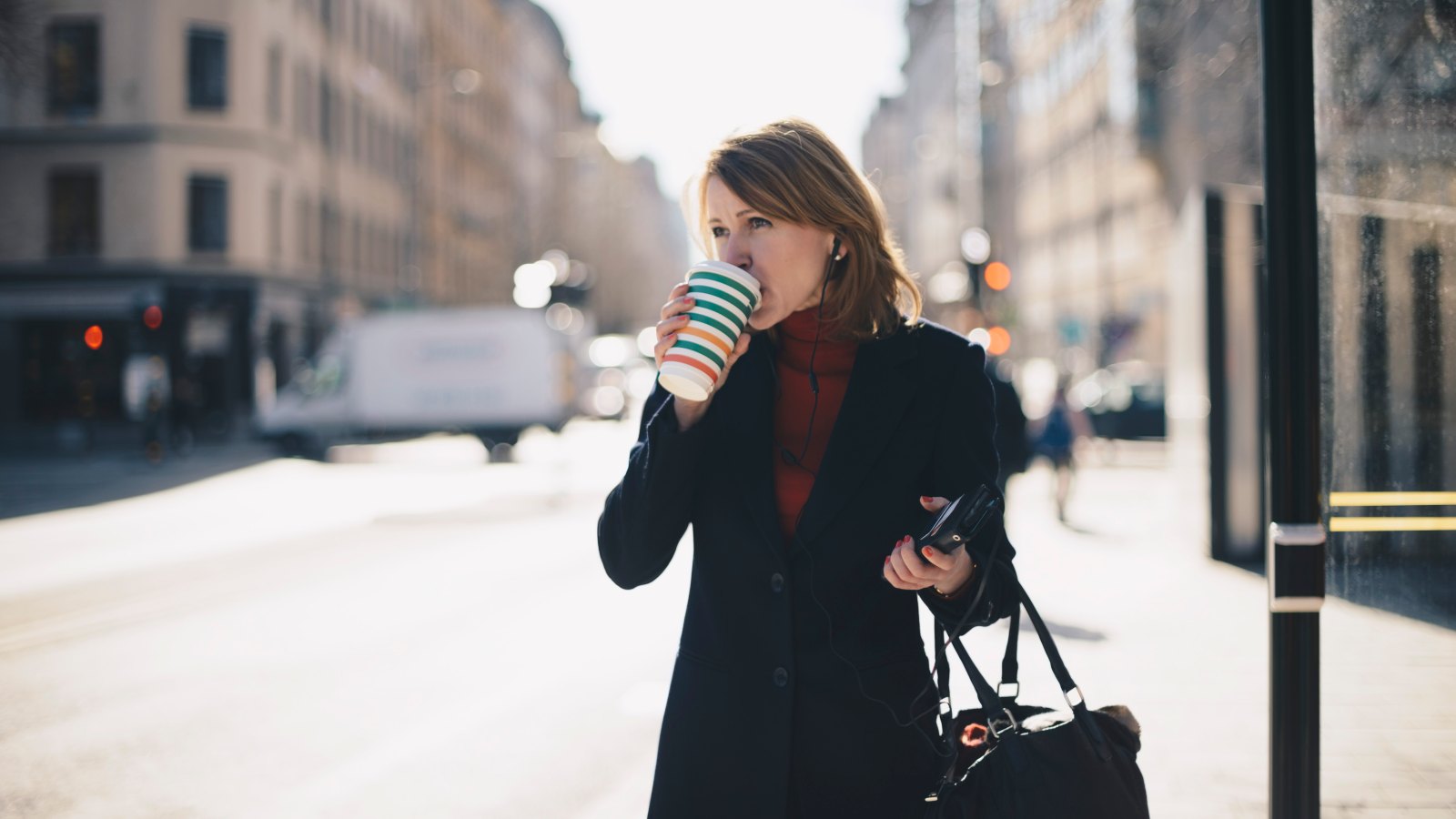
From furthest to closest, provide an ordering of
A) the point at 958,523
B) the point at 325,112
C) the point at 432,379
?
the point at 325,112
the point at 432,379
the point at 958,523

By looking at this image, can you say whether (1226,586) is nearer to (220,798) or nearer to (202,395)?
(220,798)

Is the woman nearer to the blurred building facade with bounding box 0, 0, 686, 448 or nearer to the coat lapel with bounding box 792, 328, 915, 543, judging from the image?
the coat lapel with bounding box 792, 328, 915, 543

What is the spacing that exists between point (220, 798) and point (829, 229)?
3.90m

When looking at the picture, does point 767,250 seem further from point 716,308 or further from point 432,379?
point 432,379

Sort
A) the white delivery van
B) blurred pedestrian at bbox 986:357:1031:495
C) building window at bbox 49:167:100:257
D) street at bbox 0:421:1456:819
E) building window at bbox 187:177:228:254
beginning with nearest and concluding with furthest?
street at bbox 0:421:1456:819 → blurred pedestrian at bbox 986:357:1031:495 → the white delivery van → building window at bbox 49:167:100:257 → building window at bbox 187:177:228:254

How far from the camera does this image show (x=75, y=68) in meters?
34.4

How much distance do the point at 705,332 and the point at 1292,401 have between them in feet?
4.31

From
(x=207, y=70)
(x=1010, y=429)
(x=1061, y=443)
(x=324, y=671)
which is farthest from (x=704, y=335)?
(x=207, y=70)

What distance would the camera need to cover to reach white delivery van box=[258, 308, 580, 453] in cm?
2758

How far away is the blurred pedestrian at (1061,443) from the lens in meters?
A: 15.4

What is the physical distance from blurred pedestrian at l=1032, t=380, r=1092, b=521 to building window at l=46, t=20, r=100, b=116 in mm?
27938

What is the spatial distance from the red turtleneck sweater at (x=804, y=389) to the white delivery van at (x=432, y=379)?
83.4ft

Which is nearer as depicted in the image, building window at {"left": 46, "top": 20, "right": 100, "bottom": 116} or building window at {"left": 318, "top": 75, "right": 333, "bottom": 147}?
building window at {"left": 46, "top": 20, "right": 100, "bottom": 116}

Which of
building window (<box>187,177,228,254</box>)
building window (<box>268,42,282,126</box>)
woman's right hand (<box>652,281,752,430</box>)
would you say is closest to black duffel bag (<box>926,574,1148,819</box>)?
woman's right hand (<box>652,281,752,430</box>)
